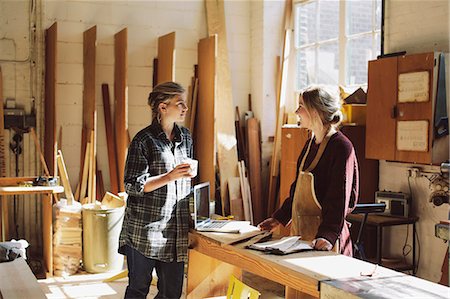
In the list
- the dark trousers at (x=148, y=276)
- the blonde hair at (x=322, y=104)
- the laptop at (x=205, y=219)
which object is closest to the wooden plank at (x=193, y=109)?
the laptop at (x=205, y=219)

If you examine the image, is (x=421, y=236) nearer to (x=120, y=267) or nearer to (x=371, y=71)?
(x=371, y=71)

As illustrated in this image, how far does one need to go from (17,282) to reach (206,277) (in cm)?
118

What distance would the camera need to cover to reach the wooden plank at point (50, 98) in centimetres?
548

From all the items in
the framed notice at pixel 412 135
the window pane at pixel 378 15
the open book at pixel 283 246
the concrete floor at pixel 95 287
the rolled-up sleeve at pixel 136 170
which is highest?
the window pane at pixel 378 15

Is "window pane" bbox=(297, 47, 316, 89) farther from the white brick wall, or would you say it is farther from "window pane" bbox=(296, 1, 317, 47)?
the white brick wall

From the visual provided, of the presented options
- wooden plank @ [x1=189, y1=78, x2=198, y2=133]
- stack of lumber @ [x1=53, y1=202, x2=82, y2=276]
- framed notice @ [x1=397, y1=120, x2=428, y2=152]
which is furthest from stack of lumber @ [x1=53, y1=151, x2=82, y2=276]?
framed notice @ [x1=397, y1=120, x2=428, y2=152]

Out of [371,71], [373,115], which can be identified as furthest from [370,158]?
[371,71]

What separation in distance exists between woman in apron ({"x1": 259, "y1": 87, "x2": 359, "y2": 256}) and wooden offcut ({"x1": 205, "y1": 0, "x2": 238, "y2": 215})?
2.97 m

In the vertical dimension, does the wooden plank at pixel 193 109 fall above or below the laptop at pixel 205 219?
above

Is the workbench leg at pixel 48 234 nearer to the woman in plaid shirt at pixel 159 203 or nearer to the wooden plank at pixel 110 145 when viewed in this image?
the wooden plank at pixel 110 145

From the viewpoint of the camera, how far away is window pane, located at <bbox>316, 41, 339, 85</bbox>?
579 centimetres

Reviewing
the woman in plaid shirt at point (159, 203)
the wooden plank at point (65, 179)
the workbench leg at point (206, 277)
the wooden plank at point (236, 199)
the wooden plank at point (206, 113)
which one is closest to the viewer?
the woman in plaid shirt at point (159, 203)

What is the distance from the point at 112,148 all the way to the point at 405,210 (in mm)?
2960

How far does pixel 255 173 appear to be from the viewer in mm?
6402
